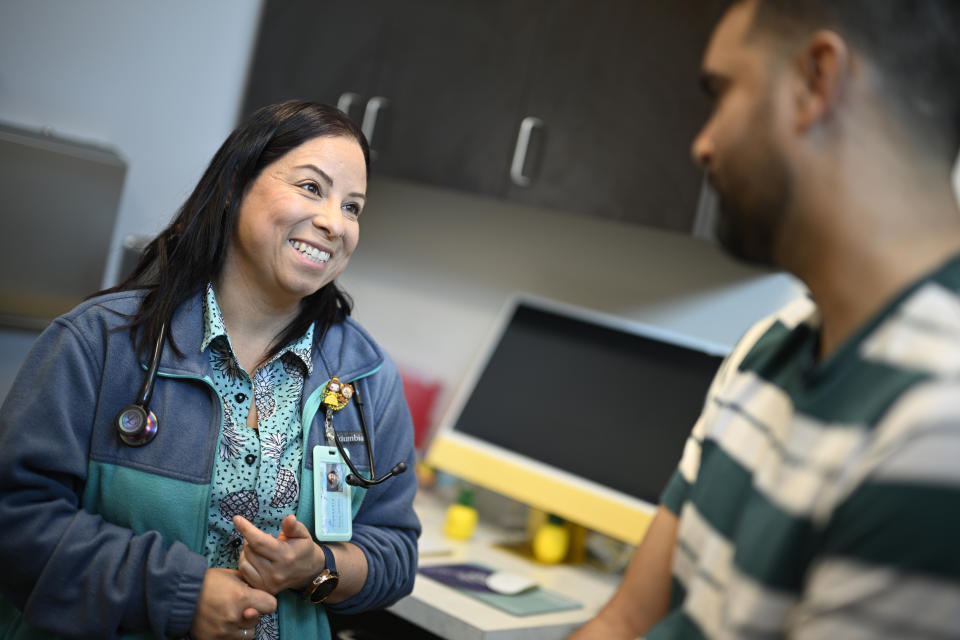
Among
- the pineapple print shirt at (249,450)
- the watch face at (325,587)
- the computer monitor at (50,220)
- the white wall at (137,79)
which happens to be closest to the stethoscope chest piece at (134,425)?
the pineapple print shirt at (249,450)

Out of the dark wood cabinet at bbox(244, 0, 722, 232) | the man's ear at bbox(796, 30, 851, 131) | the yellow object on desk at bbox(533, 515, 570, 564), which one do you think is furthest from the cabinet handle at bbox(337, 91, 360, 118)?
the man's ear at bbox(796, 30, 851, 131)

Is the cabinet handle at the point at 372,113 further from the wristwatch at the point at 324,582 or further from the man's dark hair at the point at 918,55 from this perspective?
the man's dark hair at the point at 918,55

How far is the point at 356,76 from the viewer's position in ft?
9.40

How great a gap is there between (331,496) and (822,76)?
103cm

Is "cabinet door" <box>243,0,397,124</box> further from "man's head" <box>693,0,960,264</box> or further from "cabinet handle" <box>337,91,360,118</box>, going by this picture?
"man's head" <box>693,0,960,264</box>

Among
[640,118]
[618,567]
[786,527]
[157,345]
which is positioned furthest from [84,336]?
[618,567]

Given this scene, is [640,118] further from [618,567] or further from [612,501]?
[618,567]

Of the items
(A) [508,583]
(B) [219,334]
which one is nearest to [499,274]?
(A) [508,583]

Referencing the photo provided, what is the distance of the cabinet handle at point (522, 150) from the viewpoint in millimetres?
2525

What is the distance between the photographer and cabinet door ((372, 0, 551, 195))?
8.48 feet

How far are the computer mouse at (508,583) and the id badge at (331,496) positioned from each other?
2.24ft

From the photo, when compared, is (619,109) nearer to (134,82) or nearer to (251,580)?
(251,580)

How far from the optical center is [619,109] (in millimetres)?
2367

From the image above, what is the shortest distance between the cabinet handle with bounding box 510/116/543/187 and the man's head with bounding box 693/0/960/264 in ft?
5.39
